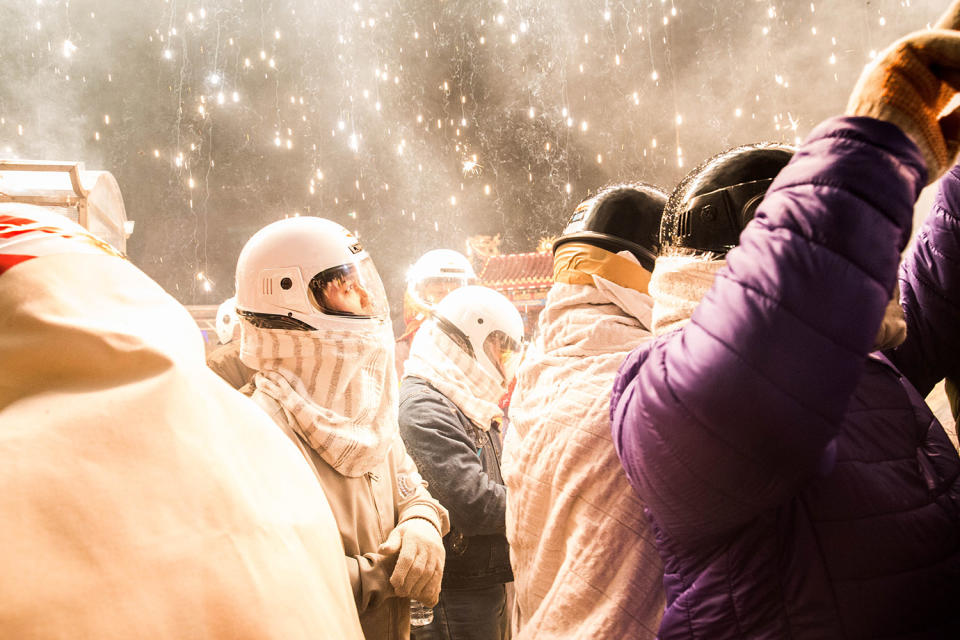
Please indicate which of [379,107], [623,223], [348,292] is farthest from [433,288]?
[379,107]

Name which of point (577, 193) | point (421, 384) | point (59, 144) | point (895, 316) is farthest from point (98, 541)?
point (577, 193)

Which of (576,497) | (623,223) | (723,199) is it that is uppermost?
(723,199)

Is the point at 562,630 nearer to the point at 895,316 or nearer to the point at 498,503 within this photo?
the point at 895,316

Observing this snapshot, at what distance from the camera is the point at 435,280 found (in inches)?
301

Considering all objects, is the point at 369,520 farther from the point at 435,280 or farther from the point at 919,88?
the point at 435,280

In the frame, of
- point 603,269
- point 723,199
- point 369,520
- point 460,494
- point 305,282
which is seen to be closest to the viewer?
point 723,199

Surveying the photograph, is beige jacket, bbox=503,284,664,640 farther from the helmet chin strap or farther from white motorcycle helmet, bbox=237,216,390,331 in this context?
white motorcycle helmet, bbox=237,216,390,331

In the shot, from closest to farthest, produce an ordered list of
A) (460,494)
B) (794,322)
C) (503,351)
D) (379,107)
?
1. (794,322)
2. (460,494)
3. (503,351)
4. (379,107)

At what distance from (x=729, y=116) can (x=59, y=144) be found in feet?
68.3

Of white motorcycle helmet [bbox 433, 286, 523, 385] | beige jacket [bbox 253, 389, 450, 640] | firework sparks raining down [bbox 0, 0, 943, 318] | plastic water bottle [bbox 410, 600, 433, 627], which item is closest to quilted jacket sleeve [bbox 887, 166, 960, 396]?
beige jacket [bbox 253, 389, 450, 640]

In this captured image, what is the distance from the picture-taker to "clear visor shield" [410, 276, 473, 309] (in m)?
7.56

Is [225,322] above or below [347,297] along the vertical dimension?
below

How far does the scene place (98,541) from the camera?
0.70 meters

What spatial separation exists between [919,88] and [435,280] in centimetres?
698
